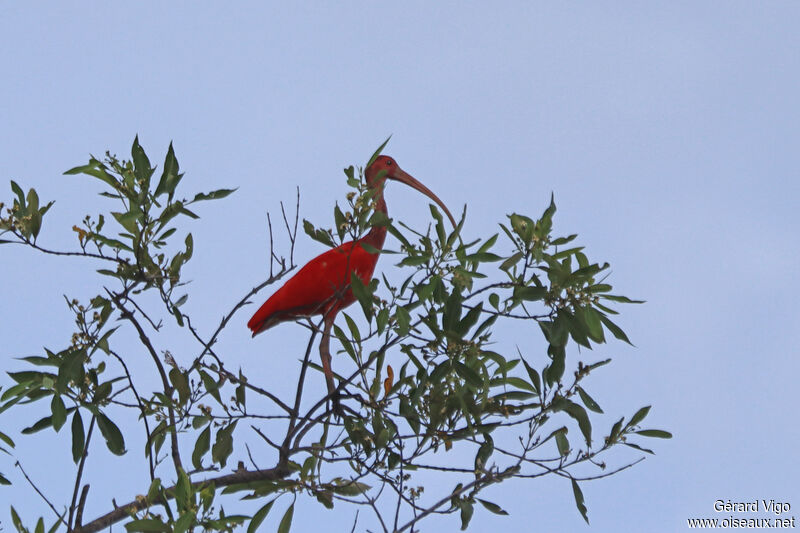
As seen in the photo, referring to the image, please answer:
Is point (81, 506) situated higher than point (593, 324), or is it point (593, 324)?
point (593, 324)

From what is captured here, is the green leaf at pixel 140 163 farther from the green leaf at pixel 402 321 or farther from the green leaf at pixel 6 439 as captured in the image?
the green leaf at pixel 6 439

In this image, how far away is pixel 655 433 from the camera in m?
4.84

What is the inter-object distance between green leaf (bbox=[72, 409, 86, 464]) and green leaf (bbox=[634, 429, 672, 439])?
9.65ft

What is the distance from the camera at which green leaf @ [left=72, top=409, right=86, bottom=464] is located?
4.93 m

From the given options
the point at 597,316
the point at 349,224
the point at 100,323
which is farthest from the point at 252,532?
the point at 597,316

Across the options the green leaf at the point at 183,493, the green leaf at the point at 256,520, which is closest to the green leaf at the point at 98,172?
the green leaf at the point at 183,493

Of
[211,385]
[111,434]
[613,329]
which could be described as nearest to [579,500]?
[613,329]

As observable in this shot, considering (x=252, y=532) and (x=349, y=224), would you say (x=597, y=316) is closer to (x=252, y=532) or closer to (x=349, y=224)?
(x=349, y=224)

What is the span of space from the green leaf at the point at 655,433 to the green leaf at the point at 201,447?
2289mm

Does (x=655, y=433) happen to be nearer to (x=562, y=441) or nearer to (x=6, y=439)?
(x=562, y=441)

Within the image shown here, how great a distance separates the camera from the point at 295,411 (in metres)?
5.02

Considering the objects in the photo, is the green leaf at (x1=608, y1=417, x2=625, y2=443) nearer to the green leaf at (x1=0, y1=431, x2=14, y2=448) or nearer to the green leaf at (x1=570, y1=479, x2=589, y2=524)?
the green leaf at (x1=570, y1=479, x2=589, y2=524)

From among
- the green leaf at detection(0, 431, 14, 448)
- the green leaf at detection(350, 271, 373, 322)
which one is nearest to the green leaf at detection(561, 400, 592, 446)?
the green leaf at detection(350, 271, 373, 322)

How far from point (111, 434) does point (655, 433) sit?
2.86 metres
